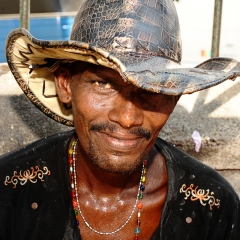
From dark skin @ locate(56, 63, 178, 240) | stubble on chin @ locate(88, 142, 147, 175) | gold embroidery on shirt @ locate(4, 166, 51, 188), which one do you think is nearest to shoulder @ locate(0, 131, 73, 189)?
gold embroidery on shirt @ locate(4, 166, 51, 188)

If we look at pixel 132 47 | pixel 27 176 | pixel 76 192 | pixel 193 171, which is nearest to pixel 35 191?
pixel 27 176

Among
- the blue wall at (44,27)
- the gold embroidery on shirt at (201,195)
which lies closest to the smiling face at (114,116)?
the gold embroidery on shirt at (201,195)

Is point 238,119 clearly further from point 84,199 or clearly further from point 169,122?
point 84,199

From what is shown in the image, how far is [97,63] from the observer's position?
6.31 feet

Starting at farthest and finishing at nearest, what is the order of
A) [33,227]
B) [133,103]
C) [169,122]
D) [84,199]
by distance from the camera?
1. [169,122]
2. [84,199]
3. [33,227]
4. [133,103]

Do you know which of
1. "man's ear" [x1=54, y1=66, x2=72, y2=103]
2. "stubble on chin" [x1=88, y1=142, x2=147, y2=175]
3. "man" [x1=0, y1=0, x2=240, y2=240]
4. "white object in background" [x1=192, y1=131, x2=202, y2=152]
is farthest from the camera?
"white object in background" [x1=192, y1=131, x2=202, y2=152]

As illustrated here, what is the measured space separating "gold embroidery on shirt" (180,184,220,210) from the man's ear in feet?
2.35

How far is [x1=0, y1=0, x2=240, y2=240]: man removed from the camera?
6.76 ft

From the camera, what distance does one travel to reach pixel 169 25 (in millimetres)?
2166

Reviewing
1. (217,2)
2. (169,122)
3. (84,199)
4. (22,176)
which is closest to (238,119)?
(169,122)

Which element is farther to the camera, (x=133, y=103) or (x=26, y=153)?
(x=26, y=153)

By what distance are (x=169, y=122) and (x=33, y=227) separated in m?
1.17

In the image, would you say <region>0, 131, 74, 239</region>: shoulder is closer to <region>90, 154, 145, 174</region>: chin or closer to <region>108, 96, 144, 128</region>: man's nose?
<region>90, 154, 145, 174</region>: chin

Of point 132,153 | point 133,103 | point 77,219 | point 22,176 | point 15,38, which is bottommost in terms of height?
point 77,219
